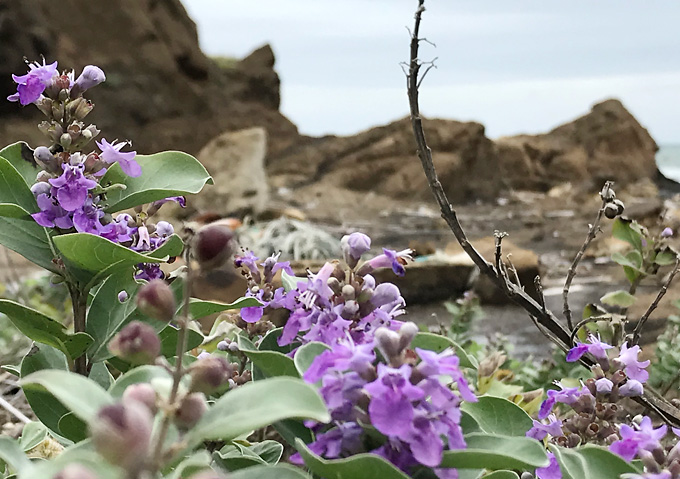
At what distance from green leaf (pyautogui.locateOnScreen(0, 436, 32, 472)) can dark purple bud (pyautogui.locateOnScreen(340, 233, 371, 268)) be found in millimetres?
198

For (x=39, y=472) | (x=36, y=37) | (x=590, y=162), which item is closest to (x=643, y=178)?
(x=590, y=162)

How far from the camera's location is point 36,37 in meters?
5.95

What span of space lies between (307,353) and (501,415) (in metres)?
0.14

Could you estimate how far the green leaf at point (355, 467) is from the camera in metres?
0.27

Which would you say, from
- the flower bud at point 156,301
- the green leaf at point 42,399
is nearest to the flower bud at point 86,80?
the green leaf at point 42,399

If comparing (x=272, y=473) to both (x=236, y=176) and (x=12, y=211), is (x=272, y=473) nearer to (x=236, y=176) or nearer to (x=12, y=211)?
(x=12, y=211)

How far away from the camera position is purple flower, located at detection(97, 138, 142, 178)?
0.50m

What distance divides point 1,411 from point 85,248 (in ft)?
2.14

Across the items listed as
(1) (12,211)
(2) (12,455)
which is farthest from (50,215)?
(2) (12,455)

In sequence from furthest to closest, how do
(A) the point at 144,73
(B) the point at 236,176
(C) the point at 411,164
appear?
(A) the point at 144,73, (C) the point at 411,164, (B) the point at 236,176

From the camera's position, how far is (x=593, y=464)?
0.34 meters

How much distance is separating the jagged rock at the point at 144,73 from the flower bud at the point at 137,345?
20.5 feet

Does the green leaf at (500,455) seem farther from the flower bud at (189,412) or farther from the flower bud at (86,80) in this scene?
the flower bud at (86,80)

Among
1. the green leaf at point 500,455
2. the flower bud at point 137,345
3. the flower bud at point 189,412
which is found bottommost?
the green leaf at point 500,455
